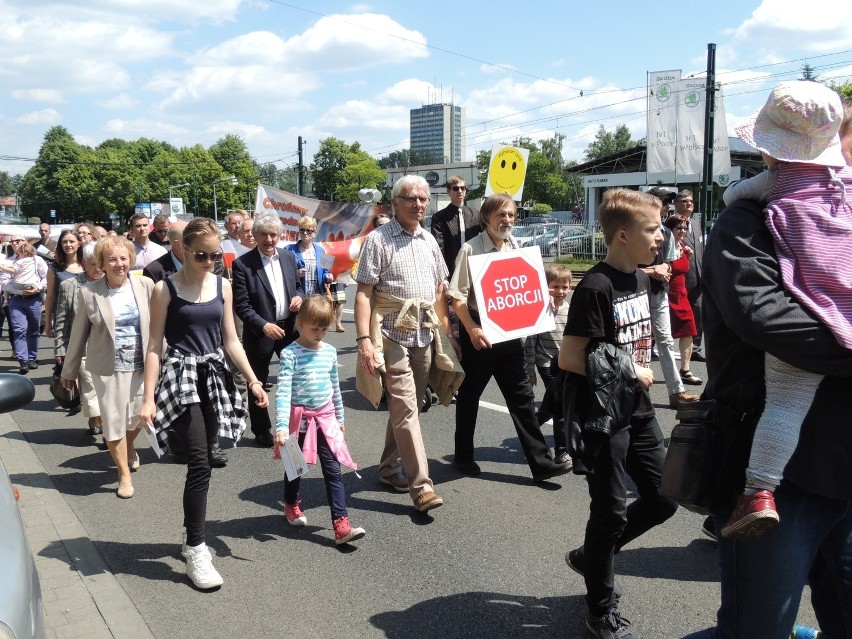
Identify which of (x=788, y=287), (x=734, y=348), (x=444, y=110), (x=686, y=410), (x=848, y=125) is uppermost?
(x=444, y=110)

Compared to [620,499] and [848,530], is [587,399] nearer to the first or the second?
[620,499]

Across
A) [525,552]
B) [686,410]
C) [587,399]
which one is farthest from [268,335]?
[686,410]

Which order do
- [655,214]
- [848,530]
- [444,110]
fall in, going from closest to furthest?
[848,530], [655,214], [444,110]

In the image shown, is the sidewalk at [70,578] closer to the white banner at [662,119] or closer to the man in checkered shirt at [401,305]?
the man in checkered shirt at [401,305]

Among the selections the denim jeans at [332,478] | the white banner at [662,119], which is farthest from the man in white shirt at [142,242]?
the white banner at [662,119]

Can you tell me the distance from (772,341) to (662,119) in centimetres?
2058

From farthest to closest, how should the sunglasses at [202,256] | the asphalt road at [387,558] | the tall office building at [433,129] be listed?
the tall office building at [433,129] < the sunglasses at [202,256] < the asphalt road at [387,558]

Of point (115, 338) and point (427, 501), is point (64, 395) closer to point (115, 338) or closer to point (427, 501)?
point (115, 338)

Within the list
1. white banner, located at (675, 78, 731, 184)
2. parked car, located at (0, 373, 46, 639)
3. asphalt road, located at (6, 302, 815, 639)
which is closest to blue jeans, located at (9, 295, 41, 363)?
Result: asphalt road, located at (6, 302, 815, 639)

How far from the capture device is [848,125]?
238cm

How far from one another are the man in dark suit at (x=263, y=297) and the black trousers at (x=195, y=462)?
228 cm

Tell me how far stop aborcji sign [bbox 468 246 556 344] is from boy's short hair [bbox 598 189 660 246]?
6.92ft

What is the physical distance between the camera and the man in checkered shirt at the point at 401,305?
Result: 4996 millimetres

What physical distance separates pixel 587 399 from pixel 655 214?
2.57 feet
